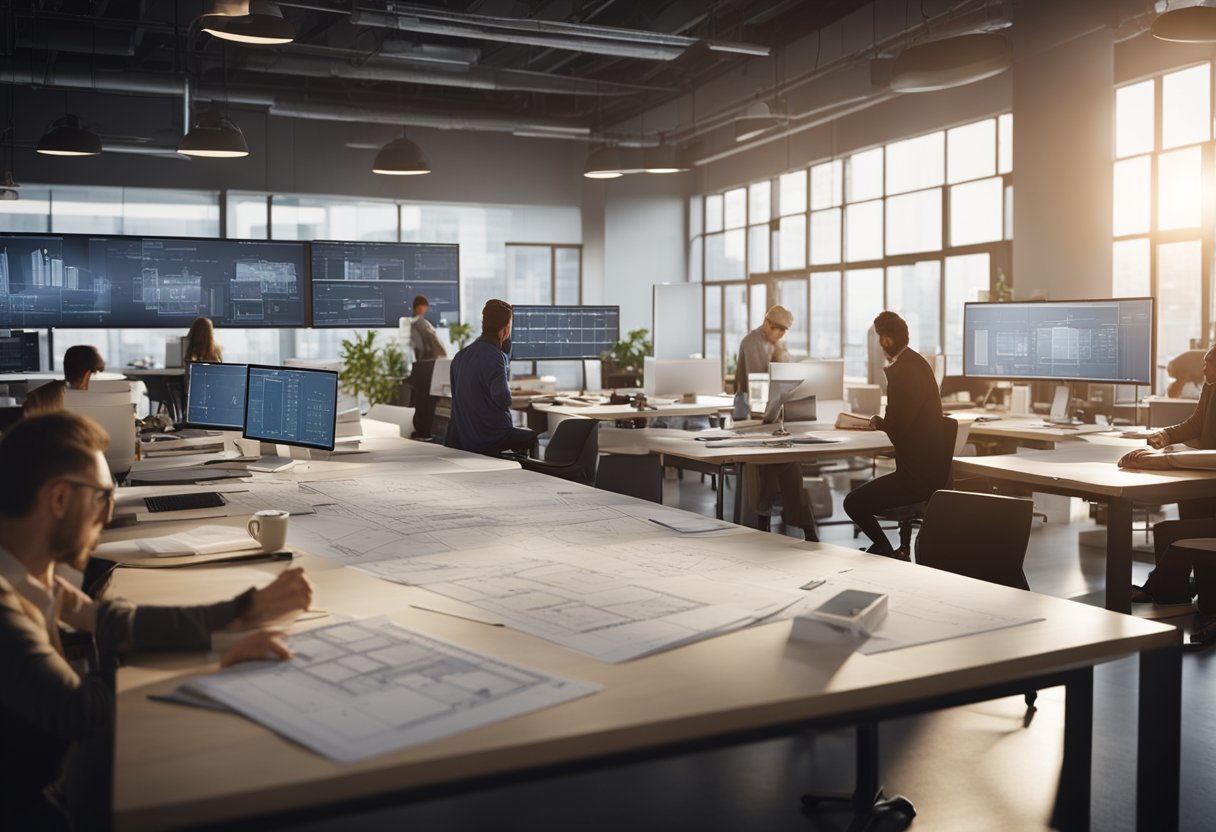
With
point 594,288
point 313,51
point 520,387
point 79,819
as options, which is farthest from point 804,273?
point 79,819

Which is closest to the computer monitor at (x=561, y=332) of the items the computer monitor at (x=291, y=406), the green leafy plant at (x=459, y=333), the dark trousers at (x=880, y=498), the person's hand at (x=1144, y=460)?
the green leafy plant at (x=459, y=333)

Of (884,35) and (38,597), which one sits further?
(884,35)

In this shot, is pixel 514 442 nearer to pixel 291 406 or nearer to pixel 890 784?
pixel 291 406

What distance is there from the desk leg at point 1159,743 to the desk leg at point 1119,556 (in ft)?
8.21

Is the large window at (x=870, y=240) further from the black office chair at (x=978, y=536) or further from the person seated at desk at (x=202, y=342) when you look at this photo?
the black office chair at (x=978, y=536)

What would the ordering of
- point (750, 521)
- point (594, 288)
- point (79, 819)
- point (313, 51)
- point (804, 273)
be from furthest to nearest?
point (594, 288) < point (804, 273) < point (313, 51) < point (750, 521) < point (79, 819)

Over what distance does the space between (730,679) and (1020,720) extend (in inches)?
98.6

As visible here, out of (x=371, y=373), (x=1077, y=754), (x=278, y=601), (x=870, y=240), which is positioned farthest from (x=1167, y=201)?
(x=278, y=601)

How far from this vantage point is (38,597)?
1.83m

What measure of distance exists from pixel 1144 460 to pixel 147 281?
31.5 ft

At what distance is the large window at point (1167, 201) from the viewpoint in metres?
9.07

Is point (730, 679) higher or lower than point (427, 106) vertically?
lower

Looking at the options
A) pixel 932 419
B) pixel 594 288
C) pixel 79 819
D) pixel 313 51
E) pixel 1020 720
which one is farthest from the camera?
pixel 594 288

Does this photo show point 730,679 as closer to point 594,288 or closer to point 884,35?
point 884,35
